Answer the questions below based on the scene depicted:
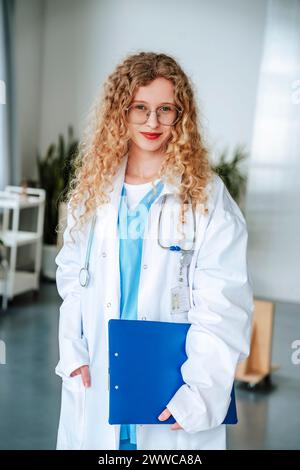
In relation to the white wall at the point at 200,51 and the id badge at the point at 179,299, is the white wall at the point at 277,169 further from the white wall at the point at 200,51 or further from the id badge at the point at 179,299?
the id badge at the point at 179,299

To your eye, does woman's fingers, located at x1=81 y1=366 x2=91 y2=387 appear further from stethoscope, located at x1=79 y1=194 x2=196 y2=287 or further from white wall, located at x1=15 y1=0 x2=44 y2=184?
white wall, located at x1=15 y1=0 x2=44 y2=184

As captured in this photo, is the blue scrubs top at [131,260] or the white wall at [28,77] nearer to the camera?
the blue scrubs top at [131,260]

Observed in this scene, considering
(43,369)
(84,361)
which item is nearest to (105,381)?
(84,361)

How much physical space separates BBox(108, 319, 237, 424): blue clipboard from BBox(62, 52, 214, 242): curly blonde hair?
0.27 meters

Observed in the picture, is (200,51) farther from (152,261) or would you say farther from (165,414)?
(165,414)

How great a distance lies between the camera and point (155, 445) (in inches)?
58.8

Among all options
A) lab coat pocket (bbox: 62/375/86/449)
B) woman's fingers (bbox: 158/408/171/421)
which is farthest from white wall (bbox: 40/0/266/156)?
woman's fingers (bbox: 158/408/171/421)

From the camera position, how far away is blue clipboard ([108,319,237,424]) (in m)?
1.39

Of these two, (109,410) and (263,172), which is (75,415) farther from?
(263,172)

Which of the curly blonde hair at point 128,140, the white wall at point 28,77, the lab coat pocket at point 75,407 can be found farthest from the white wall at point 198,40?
the lab coat pocket at point 75,407

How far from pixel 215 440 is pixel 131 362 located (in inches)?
10.7

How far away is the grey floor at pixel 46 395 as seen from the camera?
269 centimetres

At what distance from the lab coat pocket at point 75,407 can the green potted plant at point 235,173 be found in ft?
13.1

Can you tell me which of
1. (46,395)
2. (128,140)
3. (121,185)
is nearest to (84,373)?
(121,185)
